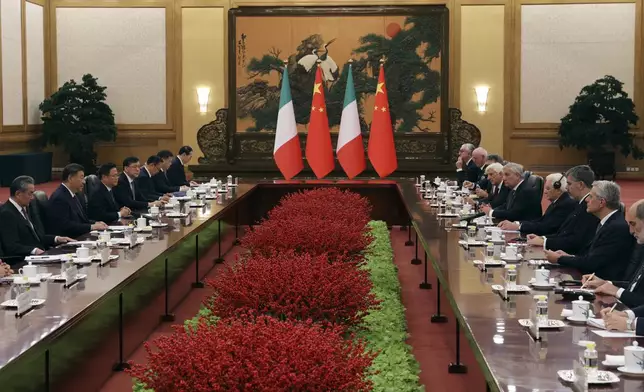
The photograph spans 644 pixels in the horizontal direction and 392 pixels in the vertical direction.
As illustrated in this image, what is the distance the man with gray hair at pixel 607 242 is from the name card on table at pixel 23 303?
9.95ft

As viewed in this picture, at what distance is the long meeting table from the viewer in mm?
3100

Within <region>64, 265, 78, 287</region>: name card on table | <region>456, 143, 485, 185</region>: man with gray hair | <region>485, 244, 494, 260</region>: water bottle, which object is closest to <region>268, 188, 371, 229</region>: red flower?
<region>456, 143, 485, 185</region>: man with gray hair

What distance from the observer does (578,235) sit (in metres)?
6.68

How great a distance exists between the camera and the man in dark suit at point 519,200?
8781 millimetres

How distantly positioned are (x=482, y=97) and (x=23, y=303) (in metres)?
14.6

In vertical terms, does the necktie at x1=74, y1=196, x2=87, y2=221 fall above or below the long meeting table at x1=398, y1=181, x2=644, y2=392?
above

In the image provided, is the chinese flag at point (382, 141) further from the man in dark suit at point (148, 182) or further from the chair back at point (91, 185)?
the chair back at point (91, 185)

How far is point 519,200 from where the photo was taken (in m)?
8.84

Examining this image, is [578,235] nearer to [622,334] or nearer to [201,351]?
[622,334]

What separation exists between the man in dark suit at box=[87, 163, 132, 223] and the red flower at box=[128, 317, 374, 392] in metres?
5.77

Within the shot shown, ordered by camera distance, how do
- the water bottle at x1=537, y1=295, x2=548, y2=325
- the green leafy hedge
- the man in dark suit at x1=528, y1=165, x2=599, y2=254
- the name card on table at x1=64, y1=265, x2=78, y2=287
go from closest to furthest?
the water bottle at x1=537, y1=295, x2=548, y2=325, the name card on table at x1=64, y1=265, x2=78, y2=287, the green leafy hedge, the man in dark suit at x1=528, y1=165, x2=599, y2=254

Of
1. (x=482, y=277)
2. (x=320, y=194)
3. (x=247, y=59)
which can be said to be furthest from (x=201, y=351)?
(x=247, y=59)

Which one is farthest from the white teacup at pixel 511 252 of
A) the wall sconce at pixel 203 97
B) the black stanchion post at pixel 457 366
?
the wall sconce at pixel 203 97

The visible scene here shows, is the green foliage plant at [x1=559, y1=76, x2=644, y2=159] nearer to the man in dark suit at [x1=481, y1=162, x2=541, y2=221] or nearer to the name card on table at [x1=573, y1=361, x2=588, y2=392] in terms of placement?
the man in dark suit at [x1=481, y1=162, x2=541, y2=221]
